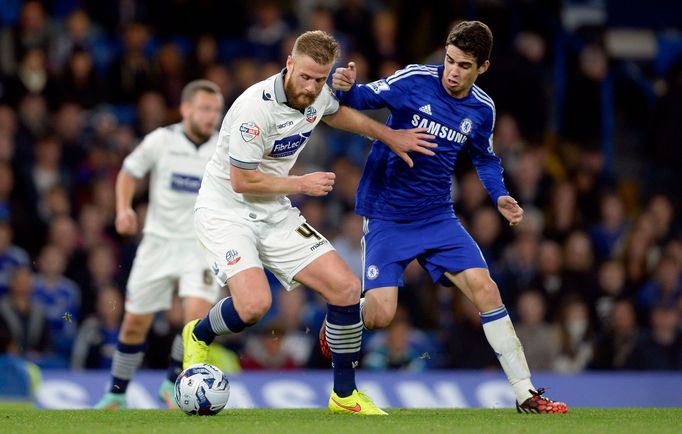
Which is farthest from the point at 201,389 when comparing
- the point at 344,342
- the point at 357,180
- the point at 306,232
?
the point at 357,180

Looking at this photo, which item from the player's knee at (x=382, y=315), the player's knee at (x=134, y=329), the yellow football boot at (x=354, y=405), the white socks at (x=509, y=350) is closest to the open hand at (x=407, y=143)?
the player's knee at (x=382, y=315)

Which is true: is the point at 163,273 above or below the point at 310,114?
below

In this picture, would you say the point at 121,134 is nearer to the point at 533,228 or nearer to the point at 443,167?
the point at 533,228

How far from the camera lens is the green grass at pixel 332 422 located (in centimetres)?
726

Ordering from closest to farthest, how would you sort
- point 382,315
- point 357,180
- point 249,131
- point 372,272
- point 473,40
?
point 249,131 < point 473,40 < point 382,315 < point 372,272 < point 357,180

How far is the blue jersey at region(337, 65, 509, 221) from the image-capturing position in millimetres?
8758

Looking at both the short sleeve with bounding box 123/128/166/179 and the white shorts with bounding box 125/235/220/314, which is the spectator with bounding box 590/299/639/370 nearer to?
the white shorts with bounding box 125/235/220/314

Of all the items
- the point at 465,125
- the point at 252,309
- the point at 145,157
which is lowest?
the point at 252,309

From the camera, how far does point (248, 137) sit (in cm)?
810

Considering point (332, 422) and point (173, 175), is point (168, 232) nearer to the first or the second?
point (173, 175)

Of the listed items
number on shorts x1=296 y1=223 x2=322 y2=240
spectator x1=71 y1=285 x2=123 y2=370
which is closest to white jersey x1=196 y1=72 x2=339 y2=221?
number on shorts x1=296 y1=223 x2=322 y2=240

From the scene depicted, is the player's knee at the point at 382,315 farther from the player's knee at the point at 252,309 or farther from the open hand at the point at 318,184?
the open hand at the point at 318,184

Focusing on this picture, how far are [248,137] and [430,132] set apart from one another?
4.45 feet

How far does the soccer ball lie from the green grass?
Result: 0.09 m
